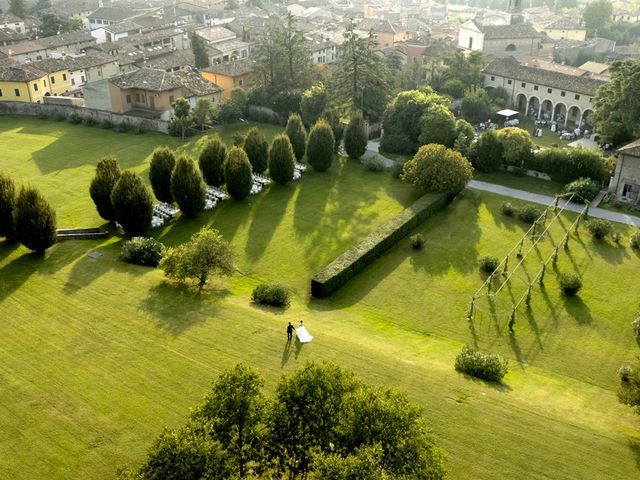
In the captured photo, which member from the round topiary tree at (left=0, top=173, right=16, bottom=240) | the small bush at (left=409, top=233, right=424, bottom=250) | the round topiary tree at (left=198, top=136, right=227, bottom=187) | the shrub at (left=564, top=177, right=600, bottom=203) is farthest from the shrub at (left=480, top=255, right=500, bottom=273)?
the round topiary tree at (left=0, top=173, right=16, bottom=240)

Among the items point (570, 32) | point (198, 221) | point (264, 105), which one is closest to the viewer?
point (198, 221)

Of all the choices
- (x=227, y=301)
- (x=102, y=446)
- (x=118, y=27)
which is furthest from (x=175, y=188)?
(x=118, y=27)

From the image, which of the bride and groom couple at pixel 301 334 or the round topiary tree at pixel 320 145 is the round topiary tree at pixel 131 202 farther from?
the round topiary tree at pixel 320 145

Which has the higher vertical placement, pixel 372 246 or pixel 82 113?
pixel 82 113

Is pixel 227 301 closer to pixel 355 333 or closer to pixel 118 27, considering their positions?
pixel 355 333

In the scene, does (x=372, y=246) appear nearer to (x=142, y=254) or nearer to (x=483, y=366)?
(x=483, y=366)

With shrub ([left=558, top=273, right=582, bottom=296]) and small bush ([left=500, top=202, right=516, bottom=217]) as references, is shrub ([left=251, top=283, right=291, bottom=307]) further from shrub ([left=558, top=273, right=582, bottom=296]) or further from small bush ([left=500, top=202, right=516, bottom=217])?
small bush ([left=500, top=202, right=516, bottom=217])

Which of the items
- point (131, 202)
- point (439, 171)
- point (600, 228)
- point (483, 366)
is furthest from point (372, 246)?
point (600, 228)
